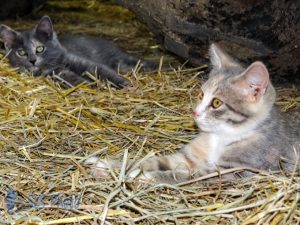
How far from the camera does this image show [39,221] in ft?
9.36

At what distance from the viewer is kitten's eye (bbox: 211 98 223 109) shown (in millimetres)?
3482

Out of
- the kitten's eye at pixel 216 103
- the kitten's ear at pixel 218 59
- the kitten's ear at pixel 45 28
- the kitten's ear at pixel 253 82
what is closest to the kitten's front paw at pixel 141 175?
the kitten's eye at pixel 216 103

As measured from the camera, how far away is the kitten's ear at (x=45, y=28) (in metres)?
5.59

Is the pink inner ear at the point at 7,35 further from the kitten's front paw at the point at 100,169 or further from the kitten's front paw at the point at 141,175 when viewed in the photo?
the kitten's front paw at the point at 141,175

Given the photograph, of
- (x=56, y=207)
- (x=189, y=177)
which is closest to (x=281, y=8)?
(x=189, y=177)

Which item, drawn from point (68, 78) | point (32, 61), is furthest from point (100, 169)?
point (32, 61)

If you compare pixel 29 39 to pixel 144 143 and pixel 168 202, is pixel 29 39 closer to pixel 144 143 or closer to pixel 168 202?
pixel 144 143

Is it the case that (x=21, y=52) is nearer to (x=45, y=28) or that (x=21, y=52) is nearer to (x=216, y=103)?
(x=45, y=28)

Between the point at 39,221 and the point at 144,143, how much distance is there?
1.22 metres

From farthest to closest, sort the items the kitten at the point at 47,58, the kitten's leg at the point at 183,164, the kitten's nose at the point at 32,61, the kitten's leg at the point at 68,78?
1. the kitten's nose at the point at 32,61
2. the kitten at the point at 47,58
3. the kitten's leg at the point at 68,78
4. the kitten's leg at the point at 183,164

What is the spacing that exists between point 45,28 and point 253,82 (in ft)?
10.0

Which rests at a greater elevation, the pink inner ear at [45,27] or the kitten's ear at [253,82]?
the kitten's ear at [253,82]

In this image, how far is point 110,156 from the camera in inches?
147

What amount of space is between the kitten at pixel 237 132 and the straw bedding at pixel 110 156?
0.61ft
